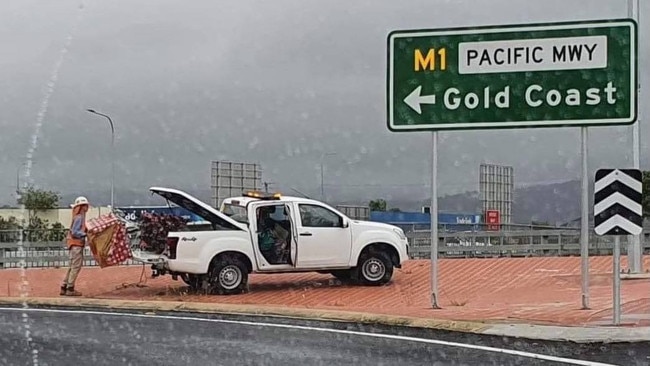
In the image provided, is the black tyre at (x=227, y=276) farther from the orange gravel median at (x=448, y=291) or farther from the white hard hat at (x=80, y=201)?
the white hard hat at (x=80, y=201)

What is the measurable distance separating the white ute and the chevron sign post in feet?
21.0

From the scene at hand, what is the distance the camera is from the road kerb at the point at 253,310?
40.1ft

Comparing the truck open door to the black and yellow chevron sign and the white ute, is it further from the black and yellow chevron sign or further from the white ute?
the black and yellow chevron sign

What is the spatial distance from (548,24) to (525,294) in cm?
Answer: 481

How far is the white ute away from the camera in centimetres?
1673

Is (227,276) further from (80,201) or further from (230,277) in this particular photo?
(80,201)

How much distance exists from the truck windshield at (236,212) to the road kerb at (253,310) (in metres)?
2.38

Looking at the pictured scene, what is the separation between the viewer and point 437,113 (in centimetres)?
A: 1438

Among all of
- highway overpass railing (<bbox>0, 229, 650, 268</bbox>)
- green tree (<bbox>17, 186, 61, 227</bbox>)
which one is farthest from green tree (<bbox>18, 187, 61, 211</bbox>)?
highway overpass railing (<bbox>0, 229, 650, 268</bbox>)

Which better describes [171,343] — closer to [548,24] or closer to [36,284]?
[548,24]

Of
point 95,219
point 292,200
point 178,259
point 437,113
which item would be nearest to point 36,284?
point 95,219

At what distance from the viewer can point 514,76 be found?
46.2 feet

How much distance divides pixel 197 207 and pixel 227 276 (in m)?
1.30

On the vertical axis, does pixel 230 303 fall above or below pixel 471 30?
below
